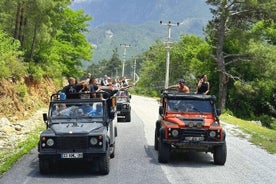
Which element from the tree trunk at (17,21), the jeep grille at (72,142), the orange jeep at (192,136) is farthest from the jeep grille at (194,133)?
the tree trunk at (17,21)

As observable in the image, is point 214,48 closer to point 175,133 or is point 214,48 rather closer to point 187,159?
point 187,159

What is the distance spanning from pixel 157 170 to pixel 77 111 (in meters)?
2.77

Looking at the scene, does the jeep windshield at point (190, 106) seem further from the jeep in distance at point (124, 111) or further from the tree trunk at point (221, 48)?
the tree trunk at point (221, 48)

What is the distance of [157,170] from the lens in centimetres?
1131

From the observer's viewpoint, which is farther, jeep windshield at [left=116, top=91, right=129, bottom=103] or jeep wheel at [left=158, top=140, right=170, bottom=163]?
jeep windshield at [left=116, top=91, right=129, bottom=103]

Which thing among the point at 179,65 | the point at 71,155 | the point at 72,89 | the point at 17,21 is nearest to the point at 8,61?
the point at 17,21

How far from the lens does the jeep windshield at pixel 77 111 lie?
11922 millimetres

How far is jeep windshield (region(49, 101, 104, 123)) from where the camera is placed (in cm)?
1192

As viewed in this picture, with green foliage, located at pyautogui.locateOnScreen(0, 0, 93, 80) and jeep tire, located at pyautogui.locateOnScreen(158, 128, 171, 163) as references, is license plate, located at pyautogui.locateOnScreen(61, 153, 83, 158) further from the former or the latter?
green foliage, located at pyautogui.locateOnScreen(0, 0, 93, 80)

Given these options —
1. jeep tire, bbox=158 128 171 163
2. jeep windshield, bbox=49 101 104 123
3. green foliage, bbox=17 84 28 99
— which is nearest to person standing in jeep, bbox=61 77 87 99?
jeep windshield, bbox=49 101 104 123

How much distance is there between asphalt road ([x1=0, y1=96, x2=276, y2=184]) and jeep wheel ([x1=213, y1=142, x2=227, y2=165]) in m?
0.20

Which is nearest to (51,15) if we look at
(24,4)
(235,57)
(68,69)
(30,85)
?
(24,4)

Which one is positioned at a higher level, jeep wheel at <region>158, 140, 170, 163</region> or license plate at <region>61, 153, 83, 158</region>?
license plate at <region>61, 153, 83, 158</region>

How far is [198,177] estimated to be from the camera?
34.9ft
